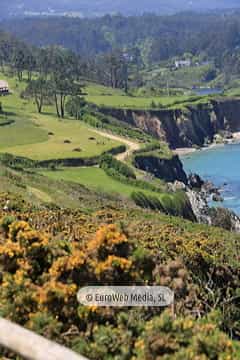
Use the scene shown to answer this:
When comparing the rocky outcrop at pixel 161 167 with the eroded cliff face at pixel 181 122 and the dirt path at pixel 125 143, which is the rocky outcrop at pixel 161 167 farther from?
the eroded cliff face at pixel 181 122

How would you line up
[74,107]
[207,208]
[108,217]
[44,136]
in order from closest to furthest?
[108,217] → [207,208] → [44,136] → [74,107]

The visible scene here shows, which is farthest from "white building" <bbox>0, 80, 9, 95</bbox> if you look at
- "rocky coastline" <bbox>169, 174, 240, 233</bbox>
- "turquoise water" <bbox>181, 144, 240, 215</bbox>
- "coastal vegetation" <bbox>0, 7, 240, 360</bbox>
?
"rocky coastline" <bbox>169, 174, 240, 233</bbox>

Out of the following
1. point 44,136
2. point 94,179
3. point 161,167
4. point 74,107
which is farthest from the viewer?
point 74,107

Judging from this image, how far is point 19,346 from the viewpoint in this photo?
3.91 m

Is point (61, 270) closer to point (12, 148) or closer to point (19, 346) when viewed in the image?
point (19, 346)

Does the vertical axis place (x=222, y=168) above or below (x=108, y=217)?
below

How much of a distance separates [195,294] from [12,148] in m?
43.8

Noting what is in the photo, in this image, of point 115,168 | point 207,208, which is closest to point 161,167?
point 115,168

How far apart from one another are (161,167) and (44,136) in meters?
11.3

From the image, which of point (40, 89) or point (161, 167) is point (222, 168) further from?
point (40, 89)

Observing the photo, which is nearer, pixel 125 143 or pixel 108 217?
pixel 108 217

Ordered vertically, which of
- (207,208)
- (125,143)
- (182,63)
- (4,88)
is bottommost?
(182,63)

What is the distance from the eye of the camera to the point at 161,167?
5700 cm

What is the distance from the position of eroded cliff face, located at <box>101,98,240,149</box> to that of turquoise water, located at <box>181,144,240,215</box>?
15.2 feet
